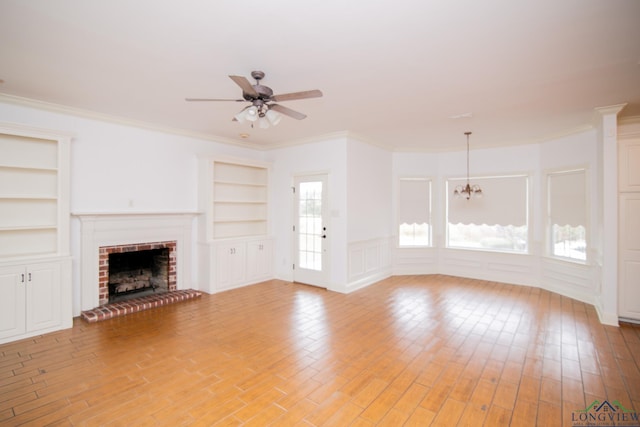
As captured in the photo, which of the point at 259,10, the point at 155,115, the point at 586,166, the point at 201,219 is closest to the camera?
the point at 259,10

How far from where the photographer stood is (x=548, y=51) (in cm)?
264

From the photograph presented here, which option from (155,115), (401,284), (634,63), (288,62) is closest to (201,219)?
(155,115)

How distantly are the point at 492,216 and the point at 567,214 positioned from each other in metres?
1.28

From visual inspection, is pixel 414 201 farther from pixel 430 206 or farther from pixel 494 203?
pixel 494 203

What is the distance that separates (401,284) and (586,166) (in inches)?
145

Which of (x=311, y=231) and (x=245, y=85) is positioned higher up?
(x=245, y=85)

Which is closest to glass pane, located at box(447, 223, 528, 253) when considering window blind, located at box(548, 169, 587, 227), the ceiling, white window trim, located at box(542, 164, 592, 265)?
white window trim, located at box(542, 164, 592, 265)

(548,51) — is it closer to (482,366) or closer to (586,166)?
(482,366)

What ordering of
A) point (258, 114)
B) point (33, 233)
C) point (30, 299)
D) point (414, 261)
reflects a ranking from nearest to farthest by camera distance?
1. point (258, 114)
2. point (30, 299)
3. point (33, 233)
4. point (414, 261)

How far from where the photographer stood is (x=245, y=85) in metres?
2.56

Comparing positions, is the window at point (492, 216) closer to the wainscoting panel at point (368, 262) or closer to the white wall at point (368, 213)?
the white wall at point (368, 213)

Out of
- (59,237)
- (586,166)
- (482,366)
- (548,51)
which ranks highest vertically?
(548,51)

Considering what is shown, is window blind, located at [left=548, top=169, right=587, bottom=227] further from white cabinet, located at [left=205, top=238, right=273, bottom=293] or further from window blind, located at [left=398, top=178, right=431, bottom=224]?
white cabinet, located at [left=205, top=238, right=273, bottom=293]

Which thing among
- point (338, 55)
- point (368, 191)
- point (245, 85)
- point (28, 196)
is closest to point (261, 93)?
point (245, 85)
